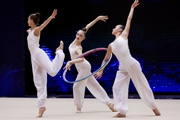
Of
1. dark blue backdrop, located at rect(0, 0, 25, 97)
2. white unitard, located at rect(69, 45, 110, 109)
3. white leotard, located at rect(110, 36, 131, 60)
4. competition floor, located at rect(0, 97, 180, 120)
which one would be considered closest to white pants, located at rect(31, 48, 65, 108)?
competition floor, located at rect(0, 97, 180, 120)

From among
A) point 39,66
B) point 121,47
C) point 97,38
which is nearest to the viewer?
point 121,47

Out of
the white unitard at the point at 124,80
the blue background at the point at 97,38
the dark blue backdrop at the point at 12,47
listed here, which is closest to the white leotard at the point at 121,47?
the white unitard at the point at 124,80

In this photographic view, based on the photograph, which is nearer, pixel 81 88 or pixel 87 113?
pixel 87 113

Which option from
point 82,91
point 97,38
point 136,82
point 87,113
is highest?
point 97,38

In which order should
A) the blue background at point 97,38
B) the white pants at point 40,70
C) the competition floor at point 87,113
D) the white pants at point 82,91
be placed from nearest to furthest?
the competition floor at point 87,113 < the white pants at point 40,70 < the white pants at point 82,91 < the blue background at point 97,38

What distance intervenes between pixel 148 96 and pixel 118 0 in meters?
4.86

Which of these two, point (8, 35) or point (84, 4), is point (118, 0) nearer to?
point (84, 4)

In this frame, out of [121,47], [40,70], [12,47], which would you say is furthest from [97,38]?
[121,47]

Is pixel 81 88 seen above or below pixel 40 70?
below

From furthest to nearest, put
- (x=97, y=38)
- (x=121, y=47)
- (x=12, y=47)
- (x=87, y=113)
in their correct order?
(x=12, y=47), (x=97, y=38), (x=87, y=113), (x=121, y=47)

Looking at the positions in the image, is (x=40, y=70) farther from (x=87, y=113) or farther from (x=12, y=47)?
(x=12, y=47)

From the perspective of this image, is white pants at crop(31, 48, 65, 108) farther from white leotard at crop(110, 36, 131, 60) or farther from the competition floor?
white leotard at crop(110, 36, 131, 60)

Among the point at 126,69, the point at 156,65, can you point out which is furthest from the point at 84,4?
the point at 126,69

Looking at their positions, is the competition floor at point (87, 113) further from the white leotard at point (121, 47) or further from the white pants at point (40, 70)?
the white leotard at point (121, 47)
